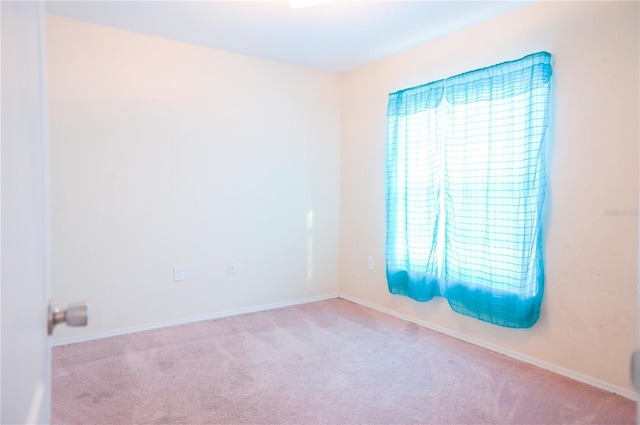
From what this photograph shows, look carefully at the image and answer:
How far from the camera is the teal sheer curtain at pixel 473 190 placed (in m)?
2.54

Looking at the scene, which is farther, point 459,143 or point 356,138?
point 356,138

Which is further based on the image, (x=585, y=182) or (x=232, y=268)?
(x=232, y=268)

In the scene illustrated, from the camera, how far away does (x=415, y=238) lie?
10.8ft

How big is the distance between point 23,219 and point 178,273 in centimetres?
297

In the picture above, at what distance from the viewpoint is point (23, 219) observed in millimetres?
545

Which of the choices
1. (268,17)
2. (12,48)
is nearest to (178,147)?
(268,17)

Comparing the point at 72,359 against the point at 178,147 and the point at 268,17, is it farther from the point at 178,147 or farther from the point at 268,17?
the point at 268,17

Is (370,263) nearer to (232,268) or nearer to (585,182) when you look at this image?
(232,268)

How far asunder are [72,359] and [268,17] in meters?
2.66

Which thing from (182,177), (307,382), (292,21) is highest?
(292,21)

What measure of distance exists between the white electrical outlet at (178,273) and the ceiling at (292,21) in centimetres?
187

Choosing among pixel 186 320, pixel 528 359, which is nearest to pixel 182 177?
pixel 186 320

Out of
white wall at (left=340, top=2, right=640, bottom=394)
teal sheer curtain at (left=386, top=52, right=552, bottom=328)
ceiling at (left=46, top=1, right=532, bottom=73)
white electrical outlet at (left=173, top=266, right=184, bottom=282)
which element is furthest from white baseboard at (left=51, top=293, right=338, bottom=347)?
ceiling at (left=46, top=1, right=532, bottom=73)

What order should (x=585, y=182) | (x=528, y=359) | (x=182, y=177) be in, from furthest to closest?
(x=182, y=177) → (x=528, y=359) → (x=585, y=182)
